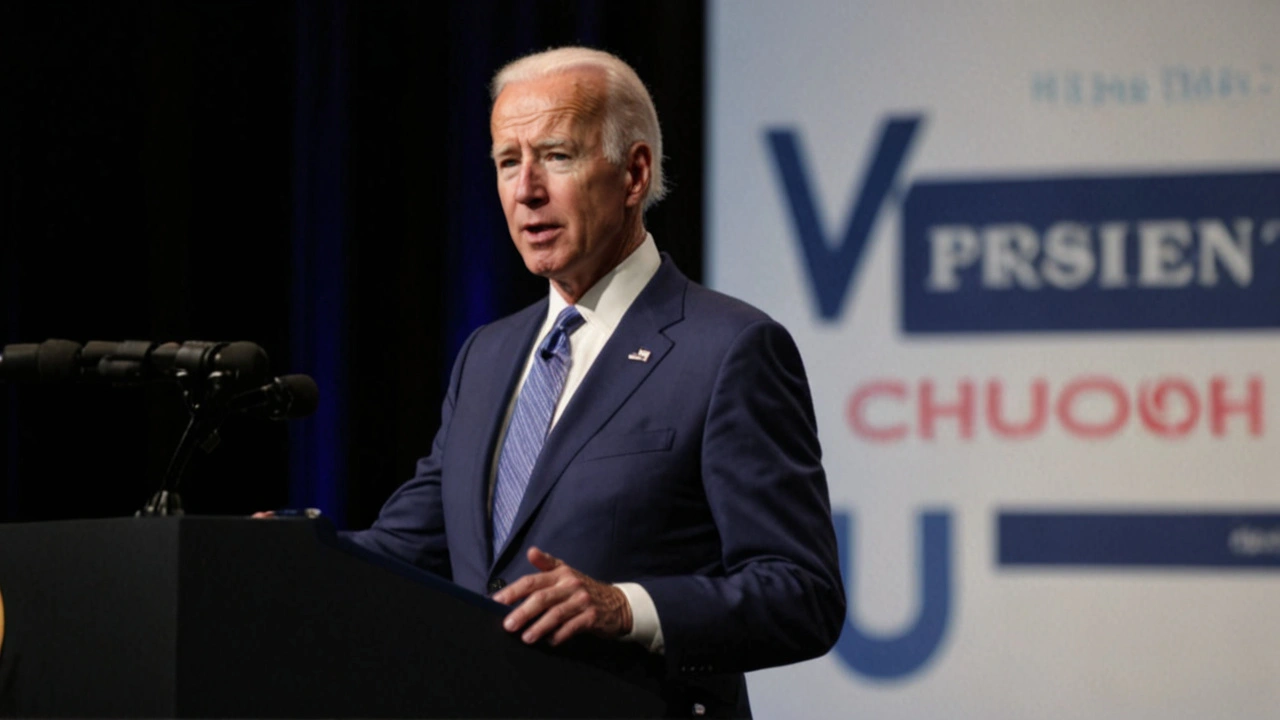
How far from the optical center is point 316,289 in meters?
4.45

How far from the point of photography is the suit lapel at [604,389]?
6.35ft

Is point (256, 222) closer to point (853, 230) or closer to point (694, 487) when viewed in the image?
point (853, 230)

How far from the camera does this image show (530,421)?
81.1 inches

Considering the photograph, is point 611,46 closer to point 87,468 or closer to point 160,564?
point 87,468

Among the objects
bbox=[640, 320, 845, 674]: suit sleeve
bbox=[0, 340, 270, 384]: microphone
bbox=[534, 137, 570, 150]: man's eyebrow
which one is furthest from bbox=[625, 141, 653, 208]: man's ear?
bbox=[0, 340, 270, 384]: microphone

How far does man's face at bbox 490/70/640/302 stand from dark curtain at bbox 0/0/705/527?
212 cm

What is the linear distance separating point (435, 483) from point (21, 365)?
0.80 metres

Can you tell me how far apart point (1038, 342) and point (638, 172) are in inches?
73.2

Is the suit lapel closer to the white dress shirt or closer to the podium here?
the white dress shirt

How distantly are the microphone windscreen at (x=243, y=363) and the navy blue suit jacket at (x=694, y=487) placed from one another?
1.72ft

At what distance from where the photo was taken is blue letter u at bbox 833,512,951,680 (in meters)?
3.77

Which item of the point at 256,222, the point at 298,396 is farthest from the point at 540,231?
the point at 256,222

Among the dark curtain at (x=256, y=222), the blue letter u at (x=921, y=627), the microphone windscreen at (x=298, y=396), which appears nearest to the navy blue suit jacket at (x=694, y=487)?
the microphone windscreen at (x=298, y=396)

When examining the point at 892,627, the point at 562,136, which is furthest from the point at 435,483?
the point at 892,627
